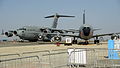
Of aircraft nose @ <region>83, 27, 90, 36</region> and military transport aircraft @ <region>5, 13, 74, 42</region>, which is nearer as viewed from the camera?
aircraft nose @ <region>83, 27, 90, 36</region>

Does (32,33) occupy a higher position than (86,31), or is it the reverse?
(86,31)

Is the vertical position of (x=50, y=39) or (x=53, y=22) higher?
(x=53, y=22)

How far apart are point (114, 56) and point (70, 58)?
4.94 meters

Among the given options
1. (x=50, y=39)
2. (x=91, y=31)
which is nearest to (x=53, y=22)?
(x=50, y=39)

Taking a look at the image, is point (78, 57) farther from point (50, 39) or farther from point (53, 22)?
point (53, 22)

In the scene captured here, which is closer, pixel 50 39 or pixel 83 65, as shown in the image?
pixel 83 65

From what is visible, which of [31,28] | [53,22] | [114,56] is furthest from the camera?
[53,22]

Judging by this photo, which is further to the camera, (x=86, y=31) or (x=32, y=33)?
(x=32, y=33)

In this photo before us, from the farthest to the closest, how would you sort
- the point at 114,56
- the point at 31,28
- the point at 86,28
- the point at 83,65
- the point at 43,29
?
the point at 43,29 → the point at 31,28 → the point at 86,28 → the point at 114,56 → the point at 83,65

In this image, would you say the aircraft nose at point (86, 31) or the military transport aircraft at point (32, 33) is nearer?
the aircraft nose at point (86, 31)

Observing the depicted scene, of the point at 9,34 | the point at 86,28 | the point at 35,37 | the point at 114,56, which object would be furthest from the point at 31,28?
the point at 114,56

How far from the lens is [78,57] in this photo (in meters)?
12.2

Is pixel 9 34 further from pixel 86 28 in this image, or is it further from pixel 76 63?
pixel 76 63

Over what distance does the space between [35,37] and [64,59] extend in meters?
55.8
